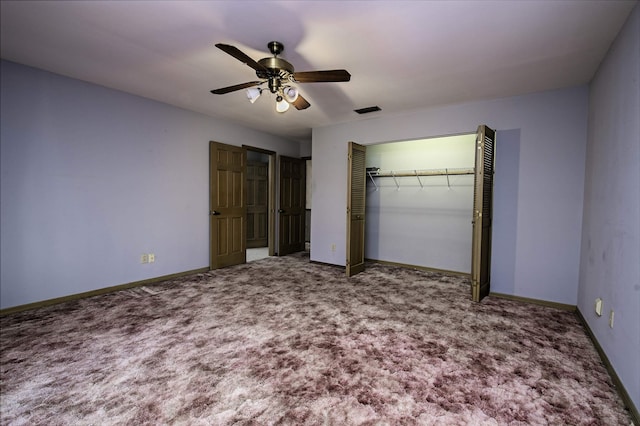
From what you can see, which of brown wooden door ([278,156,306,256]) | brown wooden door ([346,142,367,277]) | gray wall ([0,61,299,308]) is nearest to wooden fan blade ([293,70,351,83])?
brown wooden door ([346,142,367,277])

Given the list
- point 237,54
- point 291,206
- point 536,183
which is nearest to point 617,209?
point 536,183

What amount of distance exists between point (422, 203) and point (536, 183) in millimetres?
1778

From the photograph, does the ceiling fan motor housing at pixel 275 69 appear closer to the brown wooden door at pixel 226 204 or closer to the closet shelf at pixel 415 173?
the brown wooden door at pixel 226 204

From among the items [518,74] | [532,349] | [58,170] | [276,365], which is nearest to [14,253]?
[58,170]

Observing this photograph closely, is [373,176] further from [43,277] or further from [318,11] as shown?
[43,277]

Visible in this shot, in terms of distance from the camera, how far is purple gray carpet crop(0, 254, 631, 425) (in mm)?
1693

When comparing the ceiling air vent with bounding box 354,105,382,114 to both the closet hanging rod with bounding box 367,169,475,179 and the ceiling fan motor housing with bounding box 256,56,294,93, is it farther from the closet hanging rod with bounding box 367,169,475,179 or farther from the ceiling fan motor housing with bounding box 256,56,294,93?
the ceiling fan motor housing with bounding box 256,56,294,93

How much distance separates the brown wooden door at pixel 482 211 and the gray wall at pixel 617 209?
0.94m

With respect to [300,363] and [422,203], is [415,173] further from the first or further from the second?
[300,363]

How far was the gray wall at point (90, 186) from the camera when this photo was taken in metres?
3.04

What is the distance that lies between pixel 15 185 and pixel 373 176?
490 cm

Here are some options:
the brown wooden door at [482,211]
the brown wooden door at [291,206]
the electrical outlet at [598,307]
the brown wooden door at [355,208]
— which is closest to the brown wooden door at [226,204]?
the brown wooden door at [291,206]

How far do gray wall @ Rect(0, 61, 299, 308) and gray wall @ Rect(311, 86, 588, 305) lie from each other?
385 cm

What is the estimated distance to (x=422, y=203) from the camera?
5141 millimetres
